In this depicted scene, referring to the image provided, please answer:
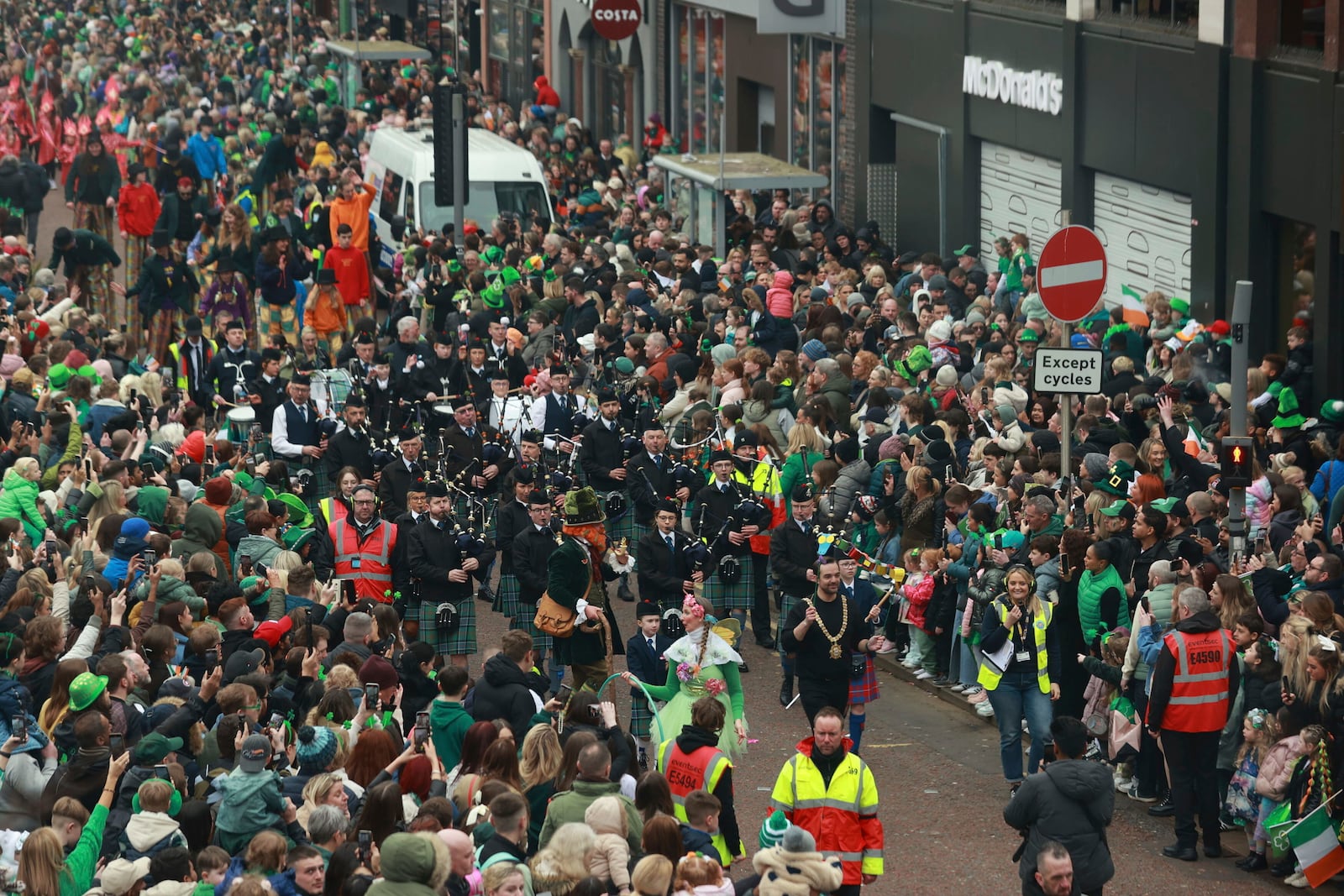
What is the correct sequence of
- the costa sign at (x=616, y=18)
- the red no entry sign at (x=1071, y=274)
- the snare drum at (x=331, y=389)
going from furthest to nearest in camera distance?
the costa sign at (x=616, y=18) → the snare drum at (x=331, y=389) → the red no entry sign at (x=1071, y=274)

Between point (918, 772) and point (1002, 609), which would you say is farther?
point (918, 772)

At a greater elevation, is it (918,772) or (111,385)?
(111,385)

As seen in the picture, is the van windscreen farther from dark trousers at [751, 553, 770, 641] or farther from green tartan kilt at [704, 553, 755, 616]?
green tartan kilt at [704, 553, 755, 616]

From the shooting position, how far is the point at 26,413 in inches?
687

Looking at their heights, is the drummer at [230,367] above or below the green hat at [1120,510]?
below

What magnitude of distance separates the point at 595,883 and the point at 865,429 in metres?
8.14

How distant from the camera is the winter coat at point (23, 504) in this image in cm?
1458

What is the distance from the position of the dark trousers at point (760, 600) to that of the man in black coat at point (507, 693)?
181 inches

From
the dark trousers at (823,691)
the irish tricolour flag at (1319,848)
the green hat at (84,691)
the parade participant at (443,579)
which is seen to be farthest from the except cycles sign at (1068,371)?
the green hat at (84,691)

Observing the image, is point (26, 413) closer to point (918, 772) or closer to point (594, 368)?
point (594, 368)

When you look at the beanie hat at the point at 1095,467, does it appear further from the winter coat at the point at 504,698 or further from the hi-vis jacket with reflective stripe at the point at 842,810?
the hi-vis jacket with reflective stripe at the point at 842,810

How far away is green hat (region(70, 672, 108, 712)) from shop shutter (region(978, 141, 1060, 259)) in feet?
46.9

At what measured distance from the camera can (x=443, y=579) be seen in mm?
14211

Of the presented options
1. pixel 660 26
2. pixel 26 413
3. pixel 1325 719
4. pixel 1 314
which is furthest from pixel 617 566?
pixel 660 26
